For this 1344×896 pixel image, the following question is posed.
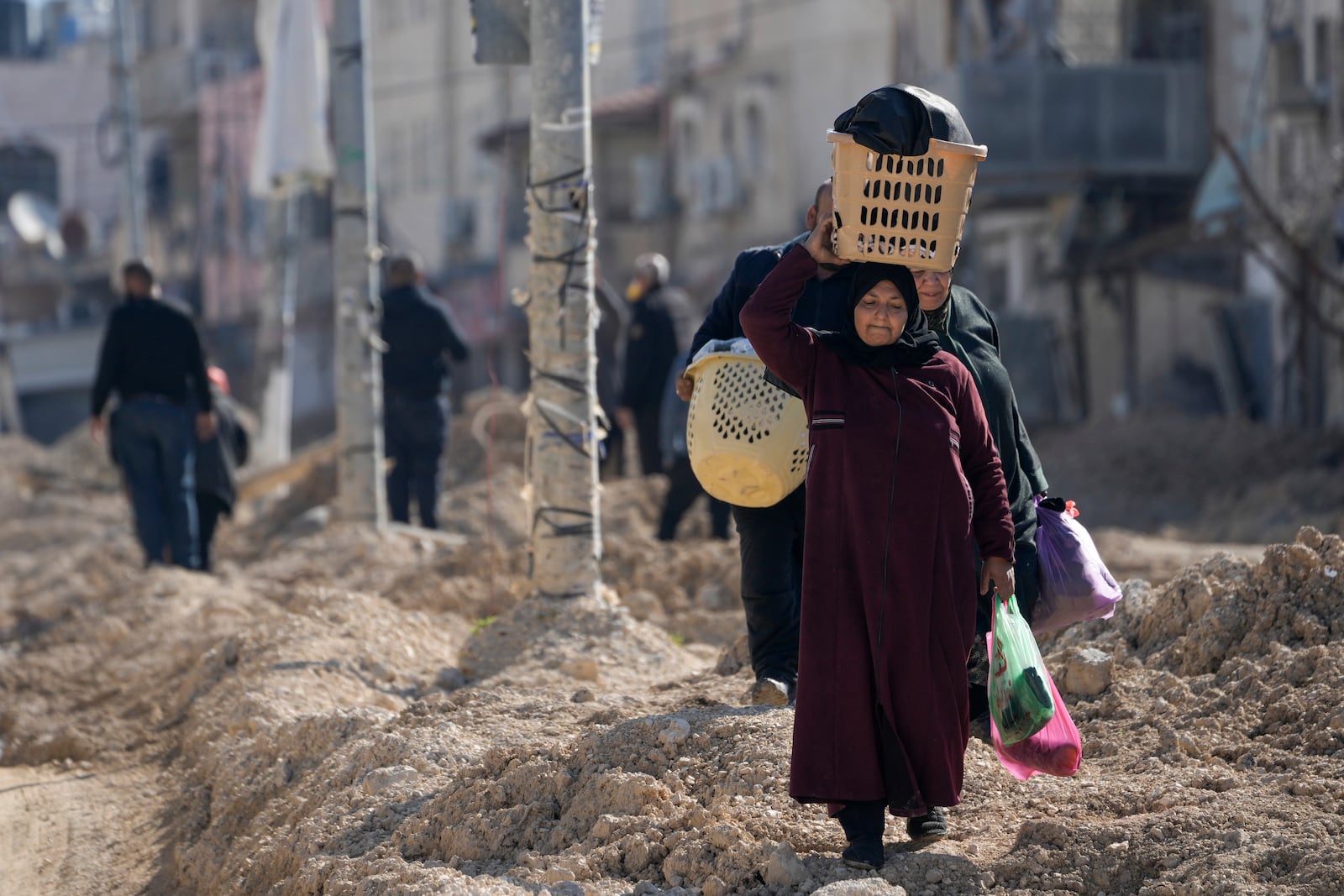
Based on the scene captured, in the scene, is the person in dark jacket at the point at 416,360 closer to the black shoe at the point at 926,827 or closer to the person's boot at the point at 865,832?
the black shoe at the point at 926,827

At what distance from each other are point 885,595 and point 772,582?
1.37 metres

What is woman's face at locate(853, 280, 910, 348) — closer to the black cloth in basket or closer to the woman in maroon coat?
the woman in maroon coat

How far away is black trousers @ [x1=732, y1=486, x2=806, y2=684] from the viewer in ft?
18.2

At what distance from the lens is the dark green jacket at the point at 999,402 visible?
4.83 meters

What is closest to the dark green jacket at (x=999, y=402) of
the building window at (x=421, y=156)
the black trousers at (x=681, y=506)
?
the black trousers at (x=681, y=506)

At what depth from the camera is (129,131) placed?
71.5 feet

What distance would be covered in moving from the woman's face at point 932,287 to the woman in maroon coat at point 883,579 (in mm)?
364

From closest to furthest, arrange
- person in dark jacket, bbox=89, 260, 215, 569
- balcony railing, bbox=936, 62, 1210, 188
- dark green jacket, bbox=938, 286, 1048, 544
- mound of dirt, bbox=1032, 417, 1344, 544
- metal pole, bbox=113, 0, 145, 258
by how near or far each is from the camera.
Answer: dark green jacket, bbox=938, 286, 1048, 544 < person in dark jacket, bbox=89, 260, 215, 569 < mound of dirt, bbox=1032, 417, 1344, 544 < metal pole, bbox=113, 0, 145, 258 < balcony railing, bbox=936, 62, 1210, 188

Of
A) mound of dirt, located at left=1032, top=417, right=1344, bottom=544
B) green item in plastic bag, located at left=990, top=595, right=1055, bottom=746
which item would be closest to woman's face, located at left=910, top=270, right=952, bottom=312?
green item in plastic bag, located at left=990, top=595, right=1055, bottom=746

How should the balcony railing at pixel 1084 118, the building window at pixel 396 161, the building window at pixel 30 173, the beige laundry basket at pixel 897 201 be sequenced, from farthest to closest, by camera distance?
1. the building window at pixel 30 173
2. the building window at pixel 396 161
3. the balcony railing at pixel 1084 118
4. the beige laundry basket at pixel 897 201

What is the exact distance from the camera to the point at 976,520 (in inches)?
174

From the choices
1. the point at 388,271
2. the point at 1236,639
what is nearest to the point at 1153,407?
the point at 388,271

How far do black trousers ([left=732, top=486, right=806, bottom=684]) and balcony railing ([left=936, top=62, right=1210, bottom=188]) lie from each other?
54.7 ft

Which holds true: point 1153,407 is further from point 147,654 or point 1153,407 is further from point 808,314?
point 808,314
